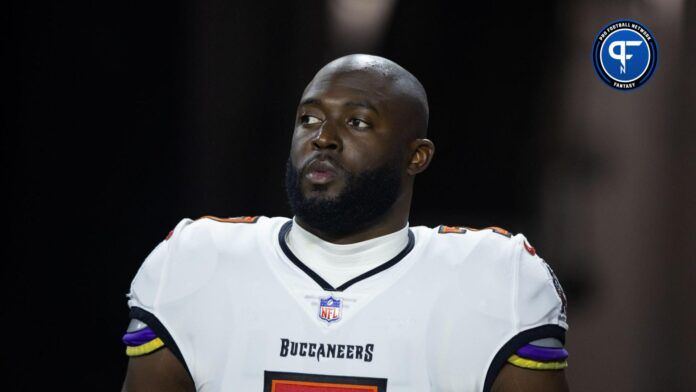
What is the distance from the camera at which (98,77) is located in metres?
2.70

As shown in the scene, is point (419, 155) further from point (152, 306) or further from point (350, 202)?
point (152, 306)

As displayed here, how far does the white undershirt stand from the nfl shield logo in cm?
4

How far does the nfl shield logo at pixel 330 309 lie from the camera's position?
171 centimetres

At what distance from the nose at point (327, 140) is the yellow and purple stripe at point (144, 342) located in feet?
1.30

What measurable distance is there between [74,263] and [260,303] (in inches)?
42.9

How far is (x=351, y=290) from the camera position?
174 centimetres

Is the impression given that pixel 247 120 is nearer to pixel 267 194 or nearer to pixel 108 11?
pixel 267 194

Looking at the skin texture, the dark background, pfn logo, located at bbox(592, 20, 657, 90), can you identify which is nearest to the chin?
the skin texture

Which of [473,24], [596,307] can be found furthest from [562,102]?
[596,307]

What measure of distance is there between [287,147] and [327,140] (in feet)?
Answer: 3.23

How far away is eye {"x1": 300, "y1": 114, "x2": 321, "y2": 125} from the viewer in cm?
178

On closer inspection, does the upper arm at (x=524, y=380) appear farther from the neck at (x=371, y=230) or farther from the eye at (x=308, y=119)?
the eye at (x=308, y=119)

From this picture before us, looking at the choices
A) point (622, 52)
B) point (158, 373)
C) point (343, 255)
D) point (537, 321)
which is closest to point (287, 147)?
point (622, 52)

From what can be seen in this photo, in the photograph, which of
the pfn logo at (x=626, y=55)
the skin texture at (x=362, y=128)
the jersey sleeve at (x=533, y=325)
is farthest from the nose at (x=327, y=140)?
the pfn logo at (x=626, y=55)
